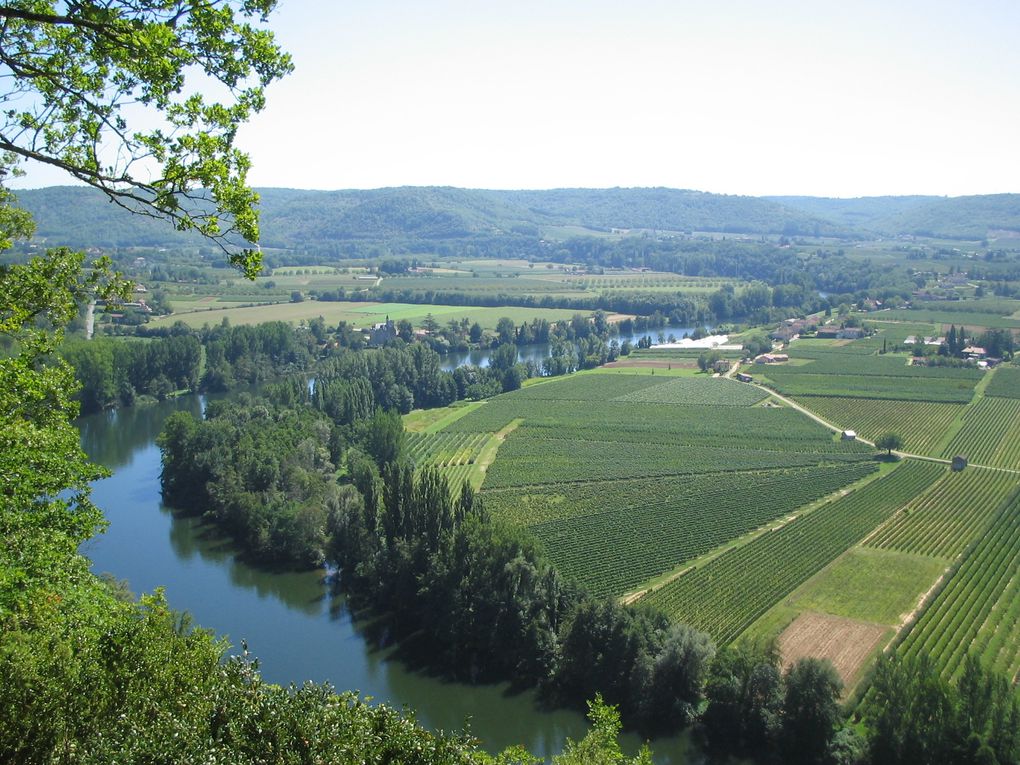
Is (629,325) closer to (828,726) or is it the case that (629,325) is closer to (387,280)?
(387,280)

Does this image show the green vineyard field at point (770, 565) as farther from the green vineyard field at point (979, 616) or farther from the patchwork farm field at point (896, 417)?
the patchwork farm field at point (896, 417)

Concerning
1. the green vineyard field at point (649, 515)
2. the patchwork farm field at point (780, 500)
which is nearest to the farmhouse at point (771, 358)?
the patchwork farm field at point (780, 500)

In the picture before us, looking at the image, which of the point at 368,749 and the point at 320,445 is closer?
the point at 368,749

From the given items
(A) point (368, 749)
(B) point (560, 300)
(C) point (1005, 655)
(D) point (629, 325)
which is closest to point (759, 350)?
(D) point (629, 325)

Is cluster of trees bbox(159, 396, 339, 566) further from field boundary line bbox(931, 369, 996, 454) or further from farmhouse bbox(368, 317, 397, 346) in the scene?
farmhouse bbox(368, 317, 397, 346)

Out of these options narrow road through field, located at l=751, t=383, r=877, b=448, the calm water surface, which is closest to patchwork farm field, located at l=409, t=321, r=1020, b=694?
narrow road through field, located at l=751, t=383, r=877, b=448

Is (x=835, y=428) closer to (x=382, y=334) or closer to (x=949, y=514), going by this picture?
(x=949, y=514)
